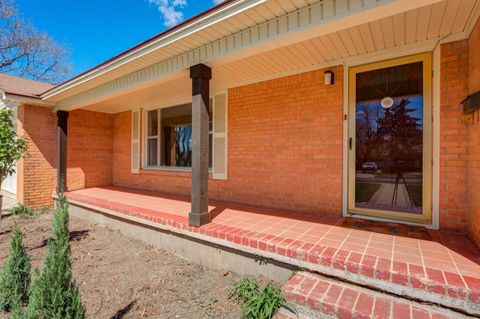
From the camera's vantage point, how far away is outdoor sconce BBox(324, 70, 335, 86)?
369 centimetres

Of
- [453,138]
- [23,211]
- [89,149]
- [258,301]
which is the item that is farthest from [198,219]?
[89,149]

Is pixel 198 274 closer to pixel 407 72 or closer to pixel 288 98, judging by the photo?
pixel 288 98

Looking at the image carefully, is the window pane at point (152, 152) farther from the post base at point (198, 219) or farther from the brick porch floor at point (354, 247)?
the post base at point (198, 219)

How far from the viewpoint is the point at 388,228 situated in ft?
10.2

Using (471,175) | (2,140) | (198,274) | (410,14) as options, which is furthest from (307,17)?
(2,140)

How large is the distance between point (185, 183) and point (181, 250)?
7.97ft

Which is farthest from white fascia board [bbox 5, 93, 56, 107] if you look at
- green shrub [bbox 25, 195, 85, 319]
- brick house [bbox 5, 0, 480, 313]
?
green shrub [bbox 25, 195, 85, 319]

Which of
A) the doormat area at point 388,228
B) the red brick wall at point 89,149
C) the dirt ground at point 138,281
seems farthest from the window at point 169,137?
the doormat area at point 388,228

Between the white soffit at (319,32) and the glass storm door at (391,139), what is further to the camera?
the glass storm door at (391,139)

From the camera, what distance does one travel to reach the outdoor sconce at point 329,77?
3.69 meters

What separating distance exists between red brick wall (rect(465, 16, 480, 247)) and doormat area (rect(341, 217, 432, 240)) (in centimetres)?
44

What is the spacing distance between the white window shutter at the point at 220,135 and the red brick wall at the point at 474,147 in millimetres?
3656

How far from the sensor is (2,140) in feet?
14.4

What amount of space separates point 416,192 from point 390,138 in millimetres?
799
